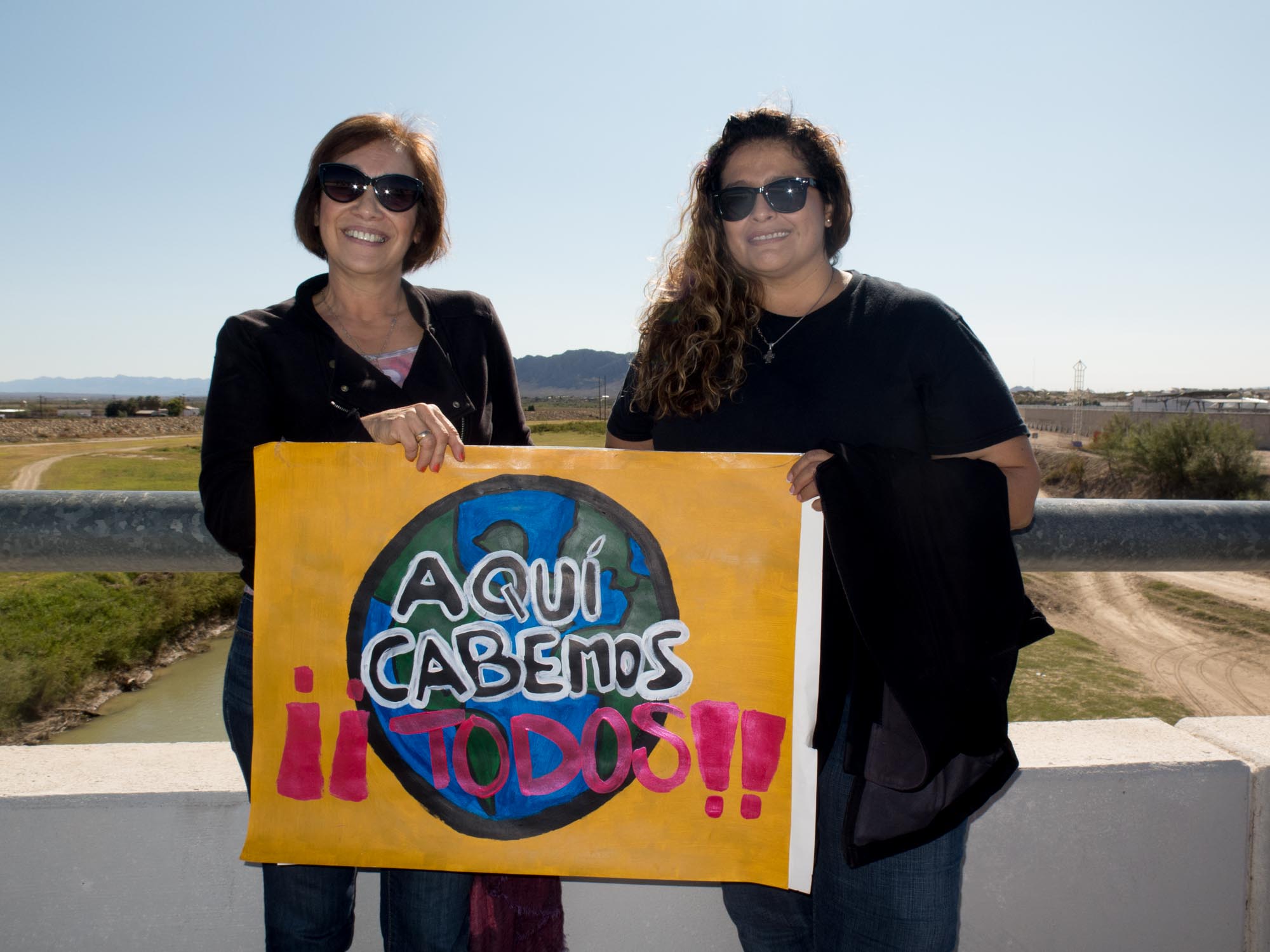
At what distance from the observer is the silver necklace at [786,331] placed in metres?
1.66

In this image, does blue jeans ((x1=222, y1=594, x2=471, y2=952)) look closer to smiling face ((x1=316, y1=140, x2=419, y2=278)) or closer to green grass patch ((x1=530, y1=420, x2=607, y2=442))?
smiling face ((x1=316, y1=140, x2=419, y2=278))

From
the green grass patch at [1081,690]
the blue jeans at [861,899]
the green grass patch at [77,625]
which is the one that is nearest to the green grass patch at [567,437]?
the green grass patch at [77,625]

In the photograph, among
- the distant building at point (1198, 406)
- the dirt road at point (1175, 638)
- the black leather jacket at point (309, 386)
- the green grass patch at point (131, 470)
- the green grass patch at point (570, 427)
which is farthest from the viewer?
the distant building at point (1198, 406)

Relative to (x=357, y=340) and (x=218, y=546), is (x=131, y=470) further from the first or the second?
(x=357, y=340)

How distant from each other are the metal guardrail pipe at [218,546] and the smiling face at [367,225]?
2.11ft

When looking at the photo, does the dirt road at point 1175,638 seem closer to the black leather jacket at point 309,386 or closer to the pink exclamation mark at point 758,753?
the pink exclamation mark at point 758,753

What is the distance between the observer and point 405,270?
1.99m

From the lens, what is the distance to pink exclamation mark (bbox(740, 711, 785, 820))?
5.40 ft

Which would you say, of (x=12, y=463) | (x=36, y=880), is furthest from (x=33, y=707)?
(x=12, y=463)

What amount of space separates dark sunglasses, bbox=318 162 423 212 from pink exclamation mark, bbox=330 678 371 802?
1.02m

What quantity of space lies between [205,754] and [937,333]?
202 cm

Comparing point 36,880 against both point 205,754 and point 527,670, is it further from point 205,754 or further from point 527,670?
point 527,670

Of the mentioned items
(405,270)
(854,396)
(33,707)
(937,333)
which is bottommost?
(33,707)

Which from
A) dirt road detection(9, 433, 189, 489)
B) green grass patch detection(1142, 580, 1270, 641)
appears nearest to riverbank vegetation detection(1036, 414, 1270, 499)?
green grass patch detection(1142, 580, 1270, 641)
